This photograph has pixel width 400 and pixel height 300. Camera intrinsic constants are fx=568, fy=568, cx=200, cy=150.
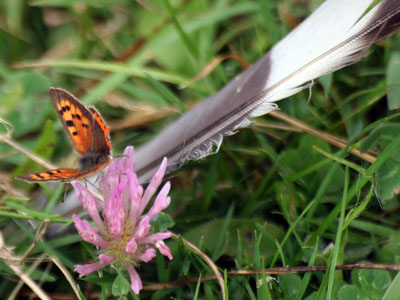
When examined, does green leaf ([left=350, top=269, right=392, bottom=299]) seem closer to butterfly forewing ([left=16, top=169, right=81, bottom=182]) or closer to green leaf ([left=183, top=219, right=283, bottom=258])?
green leaf ([left=183, top=219, right=283, bottom=258])

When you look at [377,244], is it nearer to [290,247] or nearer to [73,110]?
[290,247]

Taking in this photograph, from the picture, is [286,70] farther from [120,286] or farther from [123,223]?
[120,286]

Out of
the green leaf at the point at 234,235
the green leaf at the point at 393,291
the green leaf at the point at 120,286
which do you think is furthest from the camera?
the green leaf at the point at 234,235

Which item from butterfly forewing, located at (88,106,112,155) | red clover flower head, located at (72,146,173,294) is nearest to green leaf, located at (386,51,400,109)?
red clover flower head, located at (72,146,173,294)

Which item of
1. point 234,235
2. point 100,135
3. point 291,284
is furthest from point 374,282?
point 100,135

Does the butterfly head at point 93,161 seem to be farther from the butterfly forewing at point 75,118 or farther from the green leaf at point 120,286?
the green leaf at point 120,286

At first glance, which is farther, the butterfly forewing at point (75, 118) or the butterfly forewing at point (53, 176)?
the butterfly forewing at point (75, 118)

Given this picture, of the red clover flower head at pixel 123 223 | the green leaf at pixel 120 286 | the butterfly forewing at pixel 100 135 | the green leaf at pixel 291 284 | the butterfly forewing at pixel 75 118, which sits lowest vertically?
the green leaf at pixel 291 284

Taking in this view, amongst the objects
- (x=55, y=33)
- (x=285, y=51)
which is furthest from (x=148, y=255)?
(x=55, y=33)

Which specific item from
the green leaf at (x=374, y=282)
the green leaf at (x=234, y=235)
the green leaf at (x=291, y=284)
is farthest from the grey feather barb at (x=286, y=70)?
the green leaf at (x=374, y=282)
